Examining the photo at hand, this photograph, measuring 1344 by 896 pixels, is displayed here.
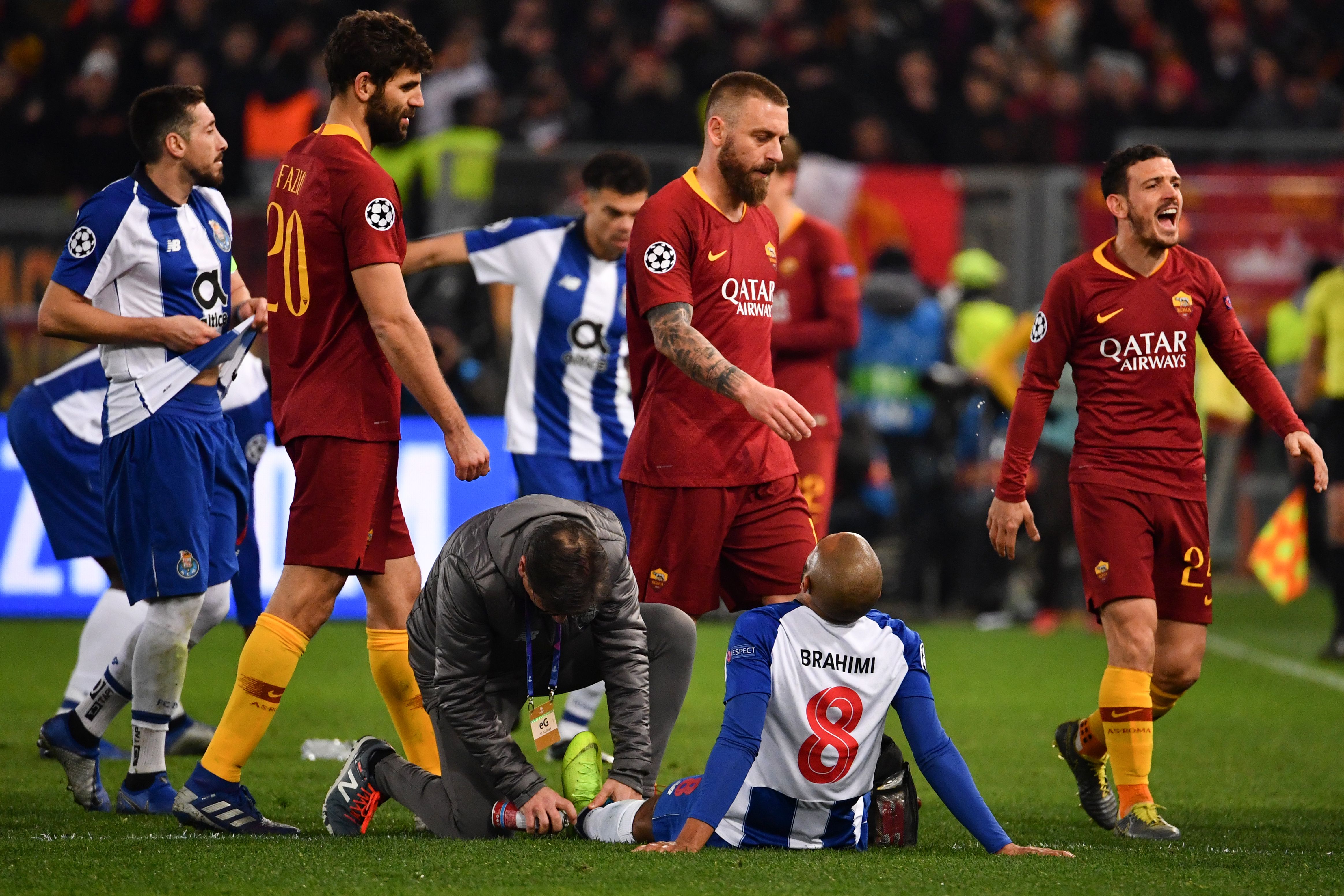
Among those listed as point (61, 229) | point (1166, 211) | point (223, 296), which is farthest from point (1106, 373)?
point (61, 229)

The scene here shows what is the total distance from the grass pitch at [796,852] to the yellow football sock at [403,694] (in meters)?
0.25

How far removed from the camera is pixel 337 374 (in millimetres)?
5078

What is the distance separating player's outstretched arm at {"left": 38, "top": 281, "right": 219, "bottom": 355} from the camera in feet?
17.5

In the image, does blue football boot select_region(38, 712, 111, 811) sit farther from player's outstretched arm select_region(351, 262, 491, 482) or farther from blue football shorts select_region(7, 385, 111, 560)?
player's outstretched arm select_region(351, 262, 491, 482)

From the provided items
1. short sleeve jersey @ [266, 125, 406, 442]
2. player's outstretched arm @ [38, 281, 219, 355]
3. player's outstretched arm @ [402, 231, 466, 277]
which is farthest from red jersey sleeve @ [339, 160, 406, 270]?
player's outstretched arm @ [402, 231, 466, 277]

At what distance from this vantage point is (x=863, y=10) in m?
16.2

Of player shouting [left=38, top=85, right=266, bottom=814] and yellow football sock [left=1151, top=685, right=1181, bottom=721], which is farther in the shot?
yellow football sock [left=1151, top=685, right=1181, bottom=721]

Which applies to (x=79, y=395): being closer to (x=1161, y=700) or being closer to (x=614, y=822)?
(x=614, y=822)

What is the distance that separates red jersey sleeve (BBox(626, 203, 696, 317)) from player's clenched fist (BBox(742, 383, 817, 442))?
489 mm

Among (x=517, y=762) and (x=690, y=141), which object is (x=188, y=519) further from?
(x=690, y=141)

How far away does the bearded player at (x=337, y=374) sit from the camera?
4.98 metres

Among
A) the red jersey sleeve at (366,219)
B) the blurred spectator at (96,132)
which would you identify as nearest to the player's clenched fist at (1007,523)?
the red jersey sleeve at (366,219)

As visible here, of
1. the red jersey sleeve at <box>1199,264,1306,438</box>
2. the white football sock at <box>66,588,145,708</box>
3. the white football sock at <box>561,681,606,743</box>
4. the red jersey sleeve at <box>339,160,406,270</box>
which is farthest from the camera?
the white football sock at <box>561,681,606,743</box>

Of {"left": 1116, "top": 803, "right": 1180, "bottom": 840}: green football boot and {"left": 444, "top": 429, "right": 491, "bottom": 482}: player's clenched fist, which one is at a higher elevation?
{"left": 444, "top": 429, "right": 491, "bottom": 482}: player's clenched fist
